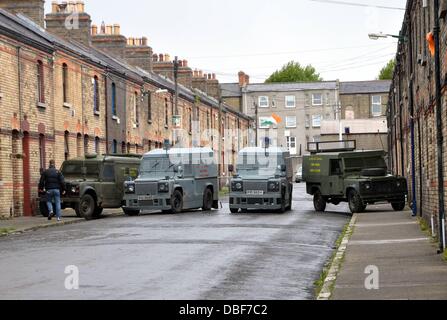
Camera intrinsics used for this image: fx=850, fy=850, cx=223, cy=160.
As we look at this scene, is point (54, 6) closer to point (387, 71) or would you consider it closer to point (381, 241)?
point (381, 241)

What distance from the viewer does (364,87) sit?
328 feet

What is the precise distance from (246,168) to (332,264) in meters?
17.1

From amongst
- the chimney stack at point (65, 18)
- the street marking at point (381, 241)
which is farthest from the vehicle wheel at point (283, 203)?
the chimney stack at point (65, 18)

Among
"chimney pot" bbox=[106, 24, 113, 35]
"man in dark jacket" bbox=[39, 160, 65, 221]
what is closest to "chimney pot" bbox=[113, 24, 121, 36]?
"chimney pot" bbox=[106, 24, 113, 35]

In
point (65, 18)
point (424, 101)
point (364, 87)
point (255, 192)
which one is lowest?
point (255, 192)

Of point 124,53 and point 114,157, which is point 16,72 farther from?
point 124,53

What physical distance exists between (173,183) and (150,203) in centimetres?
110

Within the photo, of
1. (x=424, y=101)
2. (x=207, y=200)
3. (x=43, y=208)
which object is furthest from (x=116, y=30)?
(x=424, y=101)

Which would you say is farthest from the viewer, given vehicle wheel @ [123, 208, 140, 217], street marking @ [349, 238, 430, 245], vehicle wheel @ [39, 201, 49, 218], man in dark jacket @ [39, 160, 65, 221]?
vehicle wheel @ [123, 208, 140, 217]

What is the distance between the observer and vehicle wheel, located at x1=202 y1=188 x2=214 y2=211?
3281 cm

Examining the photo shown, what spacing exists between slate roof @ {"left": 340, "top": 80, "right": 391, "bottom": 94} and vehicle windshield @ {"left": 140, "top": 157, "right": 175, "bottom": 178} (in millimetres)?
70017

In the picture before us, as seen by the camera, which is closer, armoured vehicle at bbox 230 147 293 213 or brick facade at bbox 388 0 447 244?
brick facade at bbox 388 0 447 244

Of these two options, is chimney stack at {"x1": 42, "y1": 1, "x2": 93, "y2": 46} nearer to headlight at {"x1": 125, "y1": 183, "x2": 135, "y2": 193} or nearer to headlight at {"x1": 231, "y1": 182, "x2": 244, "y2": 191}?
headlight at {"x1": 125, "y1": 183, "x2": 135, "y2": 193}
